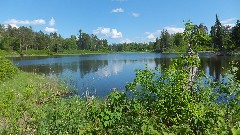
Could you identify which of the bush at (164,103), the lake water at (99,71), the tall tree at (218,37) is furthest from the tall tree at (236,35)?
the bush at (164,103)

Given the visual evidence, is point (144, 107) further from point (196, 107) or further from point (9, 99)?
point (9, 99)

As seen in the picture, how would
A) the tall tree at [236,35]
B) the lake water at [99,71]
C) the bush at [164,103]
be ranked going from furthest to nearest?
1. the tall tree at [236,35]
2. the lake water at [99,71]
3. the bush at [164,103]

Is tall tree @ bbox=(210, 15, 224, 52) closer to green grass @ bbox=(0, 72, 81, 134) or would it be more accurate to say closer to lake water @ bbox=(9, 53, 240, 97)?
lake water @ bbox=(9, 53, 240, 97)

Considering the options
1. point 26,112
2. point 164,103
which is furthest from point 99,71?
point 164,103

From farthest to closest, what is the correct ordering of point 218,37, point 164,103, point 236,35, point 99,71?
point 218,37 → point 236,35 → point 99,71 → point 164,103

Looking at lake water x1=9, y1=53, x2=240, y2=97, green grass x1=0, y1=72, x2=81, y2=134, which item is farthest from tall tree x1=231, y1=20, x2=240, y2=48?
green grass x1=0, y1=72, x2=81, y2=134

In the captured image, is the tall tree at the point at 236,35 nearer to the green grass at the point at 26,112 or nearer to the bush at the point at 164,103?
the green grass at the point at 26,112

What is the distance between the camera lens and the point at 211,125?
4816 millimetres

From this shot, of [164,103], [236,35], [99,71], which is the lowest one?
[99,71]

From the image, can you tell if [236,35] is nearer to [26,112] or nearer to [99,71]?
[99,71]

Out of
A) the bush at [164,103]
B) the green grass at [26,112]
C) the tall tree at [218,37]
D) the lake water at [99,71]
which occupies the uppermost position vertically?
the tall tree at [218,37]

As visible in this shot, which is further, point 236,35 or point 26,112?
point 236,35

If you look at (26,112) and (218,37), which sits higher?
(218,37)

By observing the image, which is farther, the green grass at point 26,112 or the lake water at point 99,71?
the lake water at point 99,71
